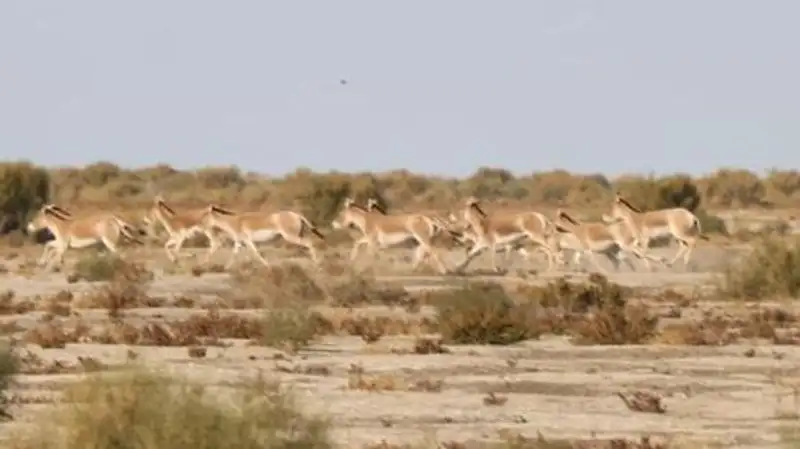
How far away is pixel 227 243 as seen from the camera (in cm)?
5725

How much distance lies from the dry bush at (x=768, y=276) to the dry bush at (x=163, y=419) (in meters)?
25.5

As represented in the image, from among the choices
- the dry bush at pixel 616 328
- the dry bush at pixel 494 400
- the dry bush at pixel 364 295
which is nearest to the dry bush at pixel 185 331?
the dry bush at pixel 616 328

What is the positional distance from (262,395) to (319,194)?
61.1 meters

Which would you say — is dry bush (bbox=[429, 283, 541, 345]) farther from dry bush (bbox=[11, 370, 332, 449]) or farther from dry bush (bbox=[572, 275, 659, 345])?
dry bush (bbox=[11, 370, 332, 449])

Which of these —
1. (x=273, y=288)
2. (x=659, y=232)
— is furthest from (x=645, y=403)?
(x=659, y=232)

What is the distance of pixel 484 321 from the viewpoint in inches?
1085

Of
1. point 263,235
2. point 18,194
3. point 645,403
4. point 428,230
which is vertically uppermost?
point 645,403

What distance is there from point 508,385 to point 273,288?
15.4 m

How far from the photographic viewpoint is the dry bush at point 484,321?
2759 cm

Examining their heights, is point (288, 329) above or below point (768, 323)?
above

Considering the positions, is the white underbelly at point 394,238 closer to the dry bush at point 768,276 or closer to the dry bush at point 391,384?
the dry bush at point 768,276

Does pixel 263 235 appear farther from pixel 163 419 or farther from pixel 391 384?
pixel 163 419

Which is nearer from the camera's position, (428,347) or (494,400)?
(494,400)

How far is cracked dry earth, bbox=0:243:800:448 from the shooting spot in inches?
719
